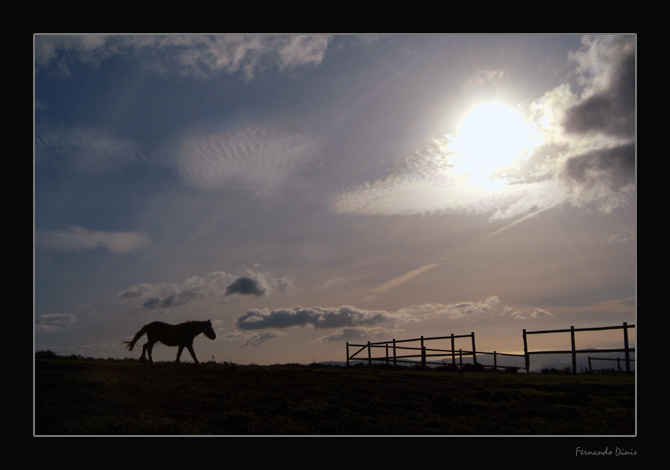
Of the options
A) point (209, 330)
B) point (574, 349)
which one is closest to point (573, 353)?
point (574, 349)

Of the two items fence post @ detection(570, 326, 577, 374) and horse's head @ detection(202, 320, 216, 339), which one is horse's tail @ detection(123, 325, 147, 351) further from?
fence post @ detection(570, 326, 577, 374)

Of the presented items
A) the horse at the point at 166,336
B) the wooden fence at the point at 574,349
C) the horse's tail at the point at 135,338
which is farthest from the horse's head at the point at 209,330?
the wooden fence at the point at 574,349

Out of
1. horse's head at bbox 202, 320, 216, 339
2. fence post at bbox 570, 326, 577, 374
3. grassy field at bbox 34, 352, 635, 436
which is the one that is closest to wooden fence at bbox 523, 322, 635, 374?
fence post at bbox 570, 326, 577, 374

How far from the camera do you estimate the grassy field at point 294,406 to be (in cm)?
1061

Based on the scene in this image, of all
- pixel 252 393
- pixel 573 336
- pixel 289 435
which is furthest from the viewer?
pixel 573 336

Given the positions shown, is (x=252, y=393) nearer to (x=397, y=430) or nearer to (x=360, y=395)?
(x=360, y=395)

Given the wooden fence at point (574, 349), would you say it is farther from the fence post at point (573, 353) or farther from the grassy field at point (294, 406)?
the grassy field at point (294, 406)

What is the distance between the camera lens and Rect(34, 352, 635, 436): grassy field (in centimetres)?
1061

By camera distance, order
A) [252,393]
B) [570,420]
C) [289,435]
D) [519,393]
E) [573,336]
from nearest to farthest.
Result: 1. [289,435]
2. [570,420]
3. [252,393]
4. [519,393]
5. [573,336]

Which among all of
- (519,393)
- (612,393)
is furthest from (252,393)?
(612,393)

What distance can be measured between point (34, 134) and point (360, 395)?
10.6 meters

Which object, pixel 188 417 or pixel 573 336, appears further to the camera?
pixel 573 336

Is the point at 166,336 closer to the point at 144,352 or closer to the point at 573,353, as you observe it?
the point at 144,352

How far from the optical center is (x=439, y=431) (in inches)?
435
